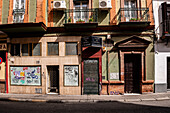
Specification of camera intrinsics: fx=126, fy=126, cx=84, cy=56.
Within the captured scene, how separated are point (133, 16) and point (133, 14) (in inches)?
6.9

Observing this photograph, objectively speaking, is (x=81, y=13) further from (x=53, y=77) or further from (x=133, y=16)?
(x=53, y=77)

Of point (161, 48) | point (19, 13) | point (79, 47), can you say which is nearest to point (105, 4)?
point (79, 47)

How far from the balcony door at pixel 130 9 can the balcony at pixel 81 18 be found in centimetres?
257

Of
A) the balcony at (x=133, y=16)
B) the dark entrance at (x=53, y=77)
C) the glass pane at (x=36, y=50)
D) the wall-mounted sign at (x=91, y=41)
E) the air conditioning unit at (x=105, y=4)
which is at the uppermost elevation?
the air conditioning unit at (x=105, y=4)

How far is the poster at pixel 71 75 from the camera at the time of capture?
1037 cm

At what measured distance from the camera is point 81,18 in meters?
10.6

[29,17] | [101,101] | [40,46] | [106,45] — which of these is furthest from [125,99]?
[29,17]

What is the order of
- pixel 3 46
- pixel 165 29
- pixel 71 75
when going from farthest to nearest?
pixel 3 46 < pixel 71 75 < pixel 165 29

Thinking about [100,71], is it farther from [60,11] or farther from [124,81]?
[60,11]

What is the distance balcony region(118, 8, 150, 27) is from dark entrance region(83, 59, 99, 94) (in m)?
3.83

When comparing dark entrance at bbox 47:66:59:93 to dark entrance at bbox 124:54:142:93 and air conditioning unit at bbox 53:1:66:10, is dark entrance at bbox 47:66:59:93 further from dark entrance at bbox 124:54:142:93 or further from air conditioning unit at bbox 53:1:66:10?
dark entrance at bbox 124:54:142:93

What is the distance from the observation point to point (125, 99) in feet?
28.5

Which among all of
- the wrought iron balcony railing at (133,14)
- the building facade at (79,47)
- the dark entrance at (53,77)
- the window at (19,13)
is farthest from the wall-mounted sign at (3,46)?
the wrought iron balcony railing at (133,14)

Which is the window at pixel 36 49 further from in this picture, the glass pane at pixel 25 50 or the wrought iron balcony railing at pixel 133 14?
the wrought iron balcony railing at pixel 133 14
